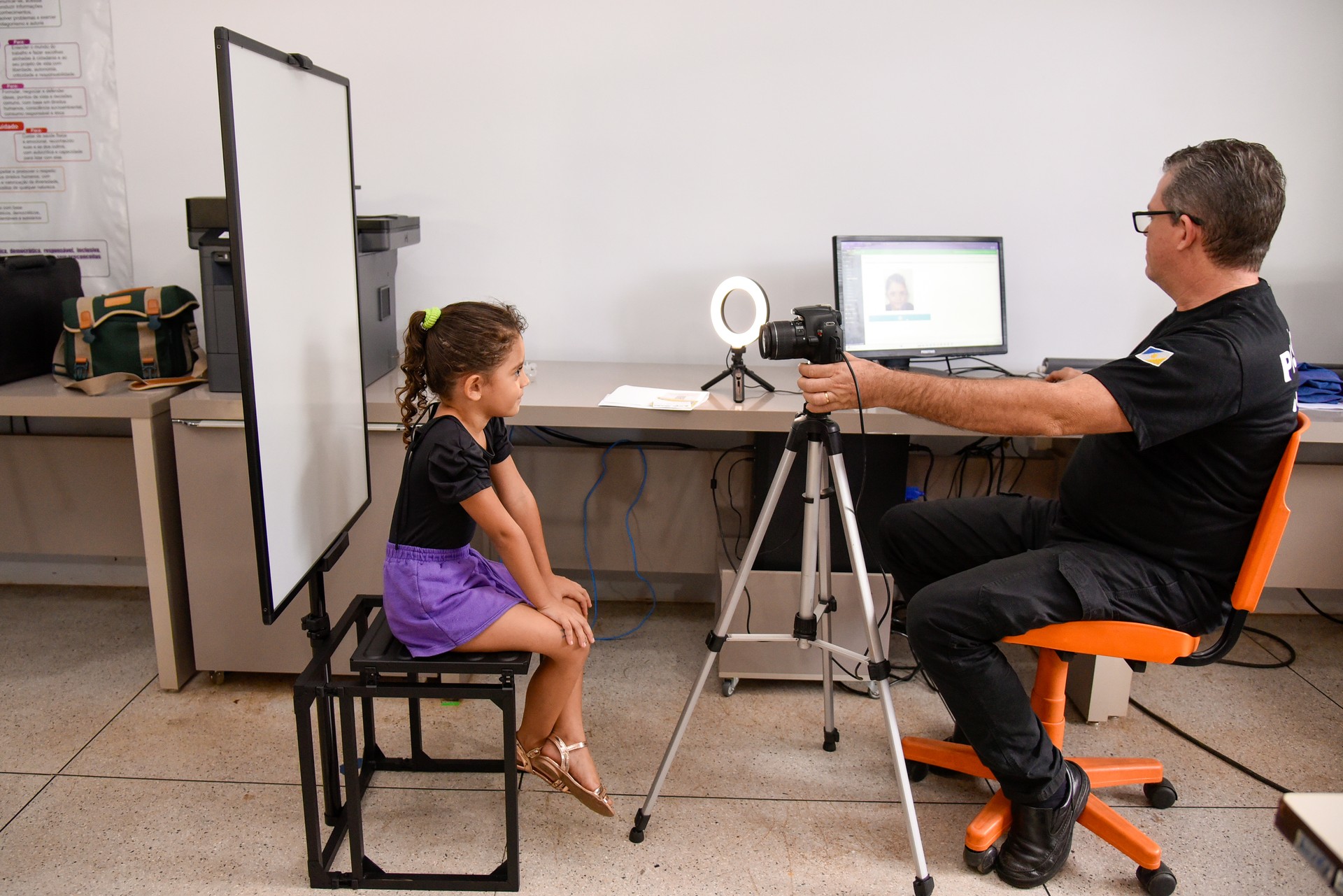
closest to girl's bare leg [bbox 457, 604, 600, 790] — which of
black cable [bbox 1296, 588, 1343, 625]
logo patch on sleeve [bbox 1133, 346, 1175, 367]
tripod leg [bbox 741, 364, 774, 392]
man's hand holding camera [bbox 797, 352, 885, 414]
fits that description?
man's hand holding camera [bbox 797, 352, 885, 414]

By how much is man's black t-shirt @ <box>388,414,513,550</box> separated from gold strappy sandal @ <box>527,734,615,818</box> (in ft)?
1.50

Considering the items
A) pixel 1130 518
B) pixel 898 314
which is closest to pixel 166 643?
pixel 898 314

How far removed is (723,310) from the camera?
242cm

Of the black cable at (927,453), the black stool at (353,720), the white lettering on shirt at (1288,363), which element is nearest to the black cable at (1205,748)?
the black cable at (927,453)

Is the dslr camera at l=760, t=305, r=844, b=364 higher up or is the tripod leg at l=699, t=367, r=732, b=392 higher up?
the dslr camera at l=760, t=305, r=844, b=364

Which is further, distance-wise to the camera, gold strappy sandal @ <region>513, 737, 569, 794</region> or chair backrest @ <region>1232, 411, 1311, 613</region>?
gold strappy sandal @ <region>513, 737, 569, 794</region>

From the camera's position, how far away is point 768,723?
2.37 m

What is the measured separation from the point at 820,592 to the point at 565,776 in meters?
0.64

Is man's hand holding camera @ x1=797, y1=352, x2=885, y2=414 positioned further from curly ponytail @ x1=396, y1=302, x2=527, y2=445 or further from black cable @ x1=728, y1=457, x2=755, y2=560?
black cable @ x1=728, y1=457, x2=755, y2=560

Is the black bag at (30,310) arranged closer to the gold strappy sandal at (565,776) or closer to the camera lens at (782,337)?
the gold strappy sandal at (565,776)

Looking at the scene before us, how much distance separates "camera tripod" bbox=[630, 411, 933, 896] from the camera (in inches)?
68.5

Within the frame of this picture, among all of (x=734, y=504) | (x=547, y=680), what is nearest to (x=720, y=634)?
(x=547, y=680)

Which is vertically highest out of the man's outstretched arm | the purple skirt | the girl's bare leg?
the man's outstretched arm

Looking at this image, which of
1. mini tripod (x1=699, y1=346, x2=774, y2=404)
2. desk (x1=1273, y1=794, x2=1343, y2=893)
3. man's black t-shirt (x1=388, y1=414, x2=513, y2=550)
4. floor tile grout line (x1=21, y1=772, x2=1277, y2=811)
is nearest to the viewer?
desk (x1=1273, y1=794, x2=1343, y2=893)
